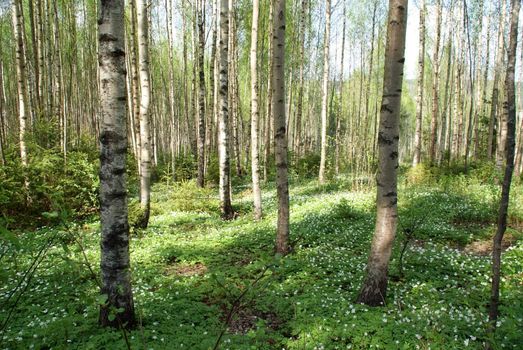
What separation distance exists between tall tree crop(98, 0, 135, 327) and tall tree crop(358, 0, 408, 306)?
12.1 feet

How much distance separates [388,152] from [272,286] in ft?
10.5

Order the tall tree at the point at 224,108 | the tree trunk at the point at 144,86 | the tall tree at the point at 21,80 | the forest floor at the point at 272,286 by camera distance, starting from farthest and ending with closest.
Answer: the tall tree at the point at 224,108 → the tall tree at the point at 21,80 → the tree trunk at the point at 144,86 → the forest floor at the point at 272,286

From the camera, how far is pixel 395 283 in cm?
636

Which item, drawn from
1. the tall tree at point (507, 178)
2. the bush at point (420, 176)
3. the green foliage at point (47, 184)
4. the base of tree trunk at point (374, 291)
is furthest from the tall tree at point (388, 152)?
the bush at point (420, 176)

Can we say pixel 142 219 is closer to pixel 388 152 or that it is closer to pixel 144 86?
pixel 144 86

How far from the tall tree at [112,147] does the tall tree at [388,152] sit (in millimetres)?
3681

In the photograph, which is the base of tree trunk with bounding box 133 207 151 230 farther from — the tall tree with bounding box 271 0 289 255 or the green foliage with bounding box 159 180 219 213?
the tall tree with bounding box 271 0 289 255

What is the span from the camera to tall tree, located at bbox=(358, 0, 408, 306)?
5.13m

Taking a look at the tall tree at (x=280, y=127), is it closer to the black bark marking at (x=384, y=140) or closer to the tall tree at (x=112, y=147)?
the black bark marking at (x=384, y=140)

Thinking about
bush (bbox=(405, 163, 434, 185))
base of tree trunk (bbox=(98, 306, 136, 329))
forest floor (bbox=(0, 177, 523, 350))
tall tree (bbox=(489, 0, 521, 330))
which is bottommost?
forest floor (bbox=(0, 177, 523, 350))

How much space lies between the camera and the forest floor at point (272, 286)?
431 cm

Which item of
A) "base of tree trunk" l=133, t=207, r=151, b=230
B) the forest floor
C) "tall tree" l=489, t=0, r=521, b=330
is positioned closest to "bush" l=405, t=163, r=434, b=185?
the forest floor

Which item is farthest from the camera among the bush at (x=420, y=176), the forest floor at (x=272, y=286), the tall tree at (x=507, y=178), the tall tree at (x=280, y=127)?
the bush at (x=420, y=176)

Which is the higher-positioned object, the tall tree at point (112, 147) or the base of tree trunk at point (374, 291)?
the tall tree at point (112, 147)
